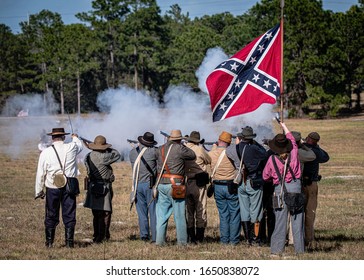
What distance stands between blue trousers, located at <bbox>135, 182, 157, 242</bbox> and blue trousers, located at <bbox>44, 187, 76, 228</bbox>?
1.60m

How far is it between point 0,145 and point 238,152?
1583 inches

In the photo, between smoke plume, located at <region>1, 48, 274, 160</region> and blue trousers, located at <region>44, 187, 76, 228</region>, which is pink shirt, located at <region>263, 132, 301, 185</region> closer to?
blue trousers, located at <region>44, 187, 76, 228</region>

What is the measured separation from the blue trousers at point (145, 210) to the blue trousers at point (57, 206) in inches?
62.9

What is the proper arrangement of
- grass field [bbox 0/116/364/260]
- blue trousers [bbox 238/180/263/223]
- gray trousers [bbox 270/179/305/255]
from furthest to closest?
1. blue trousers [bbox 238/180/263/223]
2. grass field [bbox 0/116/364/260]
3. gray trousers [bbox 270/179/305/255]

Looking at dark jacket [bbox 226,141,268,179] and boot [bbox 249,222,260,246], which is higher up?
dark jacket [bbox 226,141,268,179]

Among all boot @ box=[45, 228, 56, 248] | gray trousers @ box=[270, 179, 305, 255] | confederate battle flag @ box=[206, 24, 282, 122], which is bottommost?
boot @ box=[45, 228, 56, 248]

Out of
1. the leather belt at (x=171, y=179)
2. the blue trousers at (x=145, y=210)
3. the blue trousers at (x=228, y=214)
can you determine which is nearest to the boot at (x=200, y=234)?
the blue trousers at (x=228, y=214)

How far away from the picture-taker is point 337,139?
48.9 meters

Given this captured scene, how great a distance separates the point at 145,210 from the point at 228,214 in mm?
1629

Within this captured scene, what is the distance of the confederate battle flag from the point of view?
13.6 metres

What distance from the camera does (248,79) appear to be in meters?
13.8

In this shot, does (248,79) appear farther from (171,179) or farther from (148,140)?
(171,179)

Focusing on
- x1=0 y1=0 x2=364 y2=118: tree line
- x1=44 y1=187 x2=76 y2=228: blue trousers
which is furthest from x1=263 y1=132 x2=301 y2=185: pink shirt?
x1=0 y1=0 x2=364 y2=118: tree line

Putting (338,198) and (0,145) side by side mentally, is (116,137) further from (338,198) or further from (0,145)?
(0,145)
